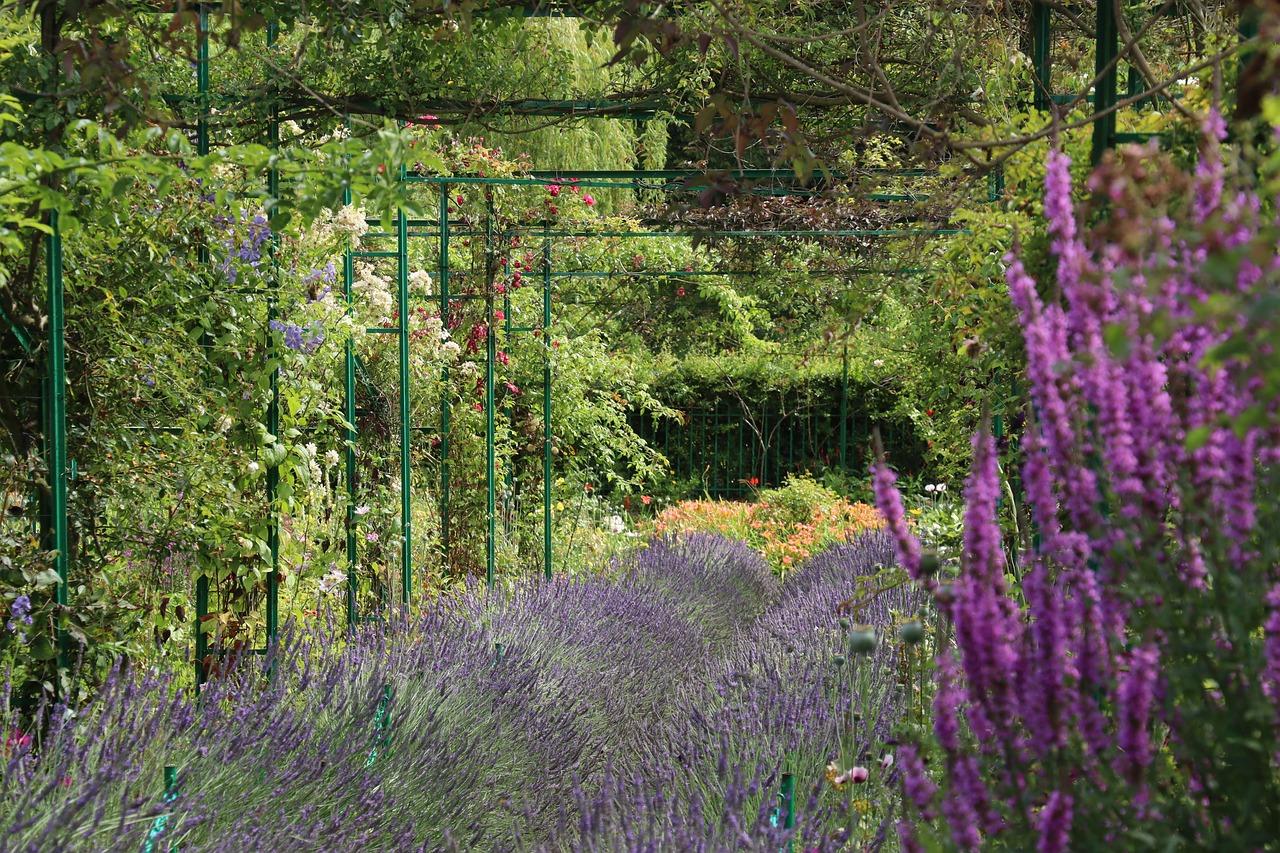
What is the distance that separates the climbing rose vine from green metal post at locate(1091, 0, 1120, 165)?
0.95m

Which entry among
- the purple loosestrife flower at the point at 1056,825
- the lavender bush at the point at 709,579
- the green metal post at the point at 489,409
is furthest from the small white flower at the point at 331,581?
the purple loosestrife flower at the point at 1056,825

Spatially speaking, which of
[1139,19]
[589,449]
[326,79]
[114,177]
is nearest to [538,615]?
[326,79]

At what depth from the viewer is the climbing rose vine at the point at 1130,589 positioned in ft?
4.31

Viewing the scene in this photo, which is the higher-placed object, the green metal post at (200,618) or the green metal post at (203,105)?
the green metal post at (203,105)

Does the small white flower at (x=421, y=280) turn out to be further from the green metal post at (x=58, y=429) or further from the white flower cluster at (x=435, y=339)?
the green metal post at (x=58, y=429)

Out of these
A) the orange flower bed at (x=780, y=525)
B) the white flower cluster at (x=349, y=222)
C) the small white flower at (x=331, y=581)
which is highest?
the white flower cluster at (x=349, y=222)

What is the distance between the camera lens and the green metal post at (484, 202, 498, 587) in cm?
643

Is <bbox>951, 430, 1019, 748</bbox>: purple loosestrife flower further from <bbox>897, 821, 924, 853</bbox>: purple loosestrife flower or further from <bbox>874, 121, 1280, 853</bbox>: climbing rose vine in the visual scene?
<bbox>897, 821, 924, 853</bbox>: purple loosestrife flower

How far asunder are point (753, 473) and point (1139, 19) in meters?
9.23

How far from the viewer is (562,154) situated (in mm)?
11906

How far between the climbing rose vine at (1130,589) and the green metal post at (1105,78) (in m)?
0.95

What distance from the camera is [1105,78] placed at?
2477 mm

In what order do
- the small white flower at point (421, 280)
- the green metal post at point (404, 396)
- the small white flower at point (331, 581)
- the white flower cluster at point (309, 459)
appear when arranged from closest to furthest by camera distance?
the white flower cluster at point (309, 459), the small white flower at point (331, 581), the green metal post at point (404, 396), the small white flower at point (421, 280)

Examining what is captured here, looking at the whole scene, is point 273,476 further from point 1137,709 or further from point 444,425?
point 1137,709
